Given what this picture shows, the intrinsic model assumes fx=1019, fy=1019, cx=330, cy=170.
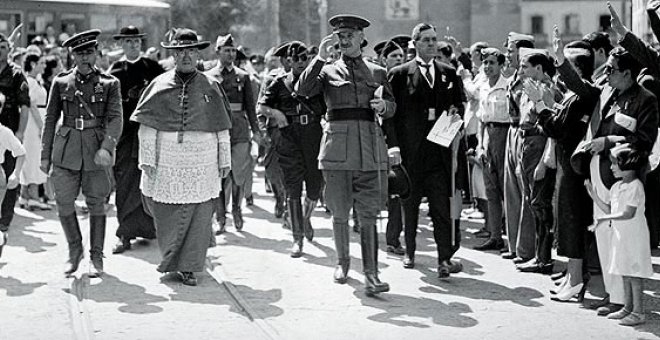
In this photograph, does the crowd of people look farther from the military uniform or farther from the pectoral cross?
the military uniform

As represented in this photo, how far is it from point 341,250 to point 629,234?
2587 mm

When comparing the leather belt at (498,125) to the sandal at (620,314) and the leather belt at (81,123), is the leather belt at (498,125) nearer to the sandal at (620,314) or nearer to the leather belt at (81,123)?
the sandal at (620,314)

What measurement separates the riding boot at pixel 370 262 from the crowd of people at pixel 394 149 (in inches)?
0.5

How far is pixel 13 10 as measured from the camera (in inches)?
826

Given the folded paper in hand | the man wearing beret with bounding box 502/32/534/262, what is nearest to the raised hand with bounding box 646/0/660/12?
the man wearing beret with bounding box 502/32/534/262

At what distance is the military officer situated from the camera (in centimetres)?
1187

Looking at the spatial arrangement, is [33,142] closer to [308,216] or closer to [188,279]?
[308,216]

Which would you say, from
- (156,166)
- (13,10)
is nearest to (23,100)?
(156,166)

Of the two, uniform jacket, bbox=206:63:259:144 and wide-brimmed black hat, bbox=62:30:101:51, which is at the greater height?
wide-brimmed black hat, bbox=62:30:101:51

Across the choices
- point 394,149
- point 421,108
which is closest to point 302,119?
point 421,108

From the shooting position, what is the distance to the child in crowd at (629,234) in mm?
7363

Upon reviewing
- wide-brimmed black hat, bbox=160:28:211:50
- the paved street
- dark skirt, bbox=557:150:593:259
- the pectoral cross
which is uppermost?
wide-brimmed black hat, bbox=160:28:211:50

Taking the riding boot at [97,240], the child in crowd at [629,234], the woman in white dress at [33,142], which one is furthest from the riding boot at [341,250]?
the woman in white dress at [33,142]

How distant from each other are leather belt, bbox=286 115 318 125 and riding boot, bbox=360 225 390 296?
2718 mm
